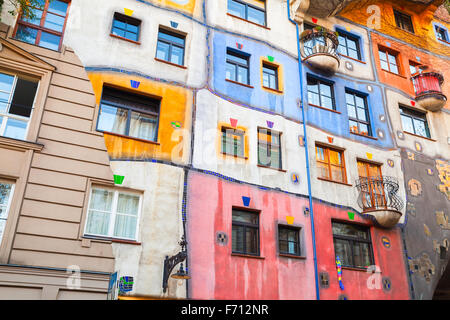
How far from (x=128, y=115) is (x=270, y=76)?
596 centimetres

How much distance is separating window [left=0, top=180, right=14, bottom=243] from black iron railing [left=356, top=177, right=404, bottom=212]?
1105 cm

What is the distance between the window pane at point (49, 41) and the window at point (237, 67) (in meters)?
5.53

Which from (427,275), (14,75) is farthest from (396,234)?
(14,75)

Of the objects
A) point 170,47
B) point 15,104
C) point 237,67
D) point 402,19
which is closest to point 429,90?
point 402,19

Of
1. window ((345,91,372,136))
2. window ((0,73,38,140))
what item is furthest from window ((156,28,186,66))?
window ((345,91,372,136))

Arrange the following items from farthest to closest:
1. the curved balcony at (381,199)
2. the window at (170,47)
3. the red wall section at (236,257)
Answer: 1. the curved balcony at (381,199)
2. the window at (170,47)
3. the red wall section at (236,257)

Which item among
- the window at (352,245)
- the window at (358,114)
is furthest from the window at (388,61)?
the window at (352,245)

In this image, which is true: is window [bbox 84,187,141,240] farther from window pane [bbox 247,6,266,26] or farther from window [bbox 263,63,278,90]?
window pane [bbox 247,6,266,26]

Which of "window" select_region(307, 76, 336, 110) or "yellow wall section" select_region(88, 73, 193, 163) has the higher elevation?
"window" select_region(307, 76, 336, 110)

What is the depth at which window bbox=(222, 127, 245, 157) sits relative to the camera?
12.5 metres

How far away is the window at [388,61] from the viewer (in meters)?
18.3

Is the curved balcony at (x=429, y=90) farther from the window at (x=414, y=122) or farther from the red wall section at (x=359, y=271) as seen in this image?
the red wall section at (x=359, y=271)

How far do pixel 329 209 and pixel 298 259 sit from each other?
234 cm
